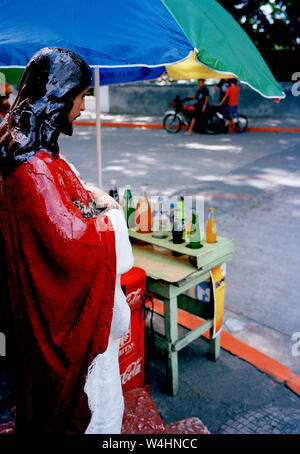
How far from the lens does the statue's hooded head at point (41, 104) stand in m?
1.46

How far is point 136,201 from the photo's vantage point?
3.42m

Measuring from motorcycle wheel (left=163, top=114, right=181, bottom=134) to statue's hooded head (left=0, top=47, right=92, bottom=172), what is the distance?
13649 millimetres

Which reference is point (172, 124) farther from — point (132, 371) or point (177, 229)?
point (132, 371)

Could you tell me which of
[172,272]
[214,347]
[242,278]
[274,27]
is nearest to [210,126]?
[274,27]

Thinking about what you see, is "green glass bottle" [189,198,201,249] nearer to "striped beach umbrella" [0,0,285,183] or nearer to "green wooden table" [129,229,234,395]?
"green wooden table" [129,229,234,395]

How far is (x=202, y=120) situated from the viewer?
46.6 feet

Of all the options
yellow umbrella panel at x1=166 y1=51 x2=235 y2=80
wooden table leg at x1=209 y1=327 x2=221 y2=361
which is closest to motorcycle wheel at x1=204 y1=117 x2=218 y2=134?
yellow umbrella panel at x1=166 y1=51 x2=235 y2=80

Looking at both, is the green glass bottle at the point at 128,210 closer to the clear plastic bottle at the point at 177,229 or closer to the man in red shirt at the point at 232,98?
the clear plastic bottle at the point at 177,229

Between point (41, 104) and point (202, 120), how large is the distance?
13342 mm

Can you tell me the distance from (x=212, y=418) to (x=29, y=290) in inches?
73.0

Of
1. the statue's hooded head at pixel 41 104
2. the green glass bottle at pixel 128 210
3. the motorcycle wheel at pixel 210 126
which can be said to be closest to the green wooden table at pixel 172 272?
the green glass bottle at pixel 128 210

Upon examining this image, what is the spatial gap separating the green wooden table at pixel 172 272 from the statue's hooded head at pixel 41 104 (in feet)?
4.90
